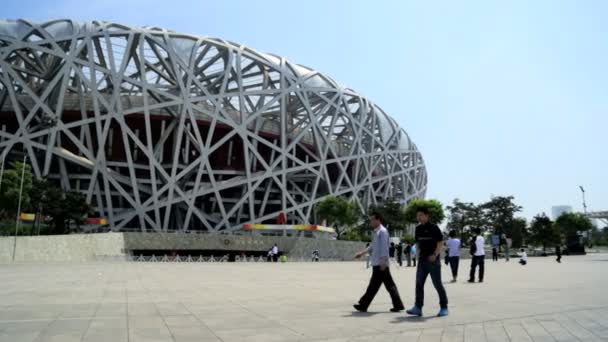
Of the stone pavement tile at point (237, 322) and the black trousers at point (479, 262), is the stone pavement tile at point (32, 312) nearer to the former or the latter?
the stone pavement tile at point (237, 322)

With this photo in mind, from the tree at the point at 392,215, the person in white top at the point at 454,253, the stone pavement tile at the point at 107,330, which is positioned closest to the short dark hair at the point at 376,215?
the stone pavement tile at the point at 107,330

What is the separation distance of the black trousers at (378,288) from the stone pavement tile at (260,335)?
1.94 m

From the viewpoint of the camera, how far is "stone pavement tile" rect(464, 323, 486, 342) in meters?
4.69

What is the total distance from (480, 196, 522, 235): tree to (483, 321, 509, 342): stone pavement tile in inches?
3485

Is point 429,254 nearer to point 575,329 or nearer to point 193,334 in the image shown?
point 575,329

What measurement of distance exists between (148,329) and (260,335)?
1.33 meters

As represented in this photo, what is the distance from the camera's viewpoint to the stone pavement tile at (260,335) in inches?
180

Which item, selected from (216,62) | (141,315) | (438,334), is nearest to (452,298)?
(438,334)

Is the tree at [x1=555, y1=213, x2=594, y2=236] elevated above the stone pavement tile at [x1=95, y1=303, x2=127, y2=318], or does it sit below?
above

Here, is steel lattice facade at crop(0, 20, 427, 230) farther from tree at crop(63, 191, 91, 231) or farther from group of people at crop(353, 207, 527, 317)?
group of people at crop(353, 207, 527, 317)

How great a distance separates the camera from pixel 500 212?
88.5 metres

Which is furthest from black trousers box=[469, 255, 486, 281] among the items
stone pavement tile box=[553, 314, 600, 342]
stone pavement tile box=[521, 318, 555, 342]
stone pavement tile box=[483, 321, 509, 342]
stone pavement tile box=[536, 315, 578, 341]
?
stone pavement tile box=[483, 321, 509, 342]

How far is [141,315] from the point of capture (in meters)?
6.10

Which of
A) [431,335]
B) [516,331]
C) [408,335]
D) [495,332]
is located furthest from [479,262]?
[408,335]
